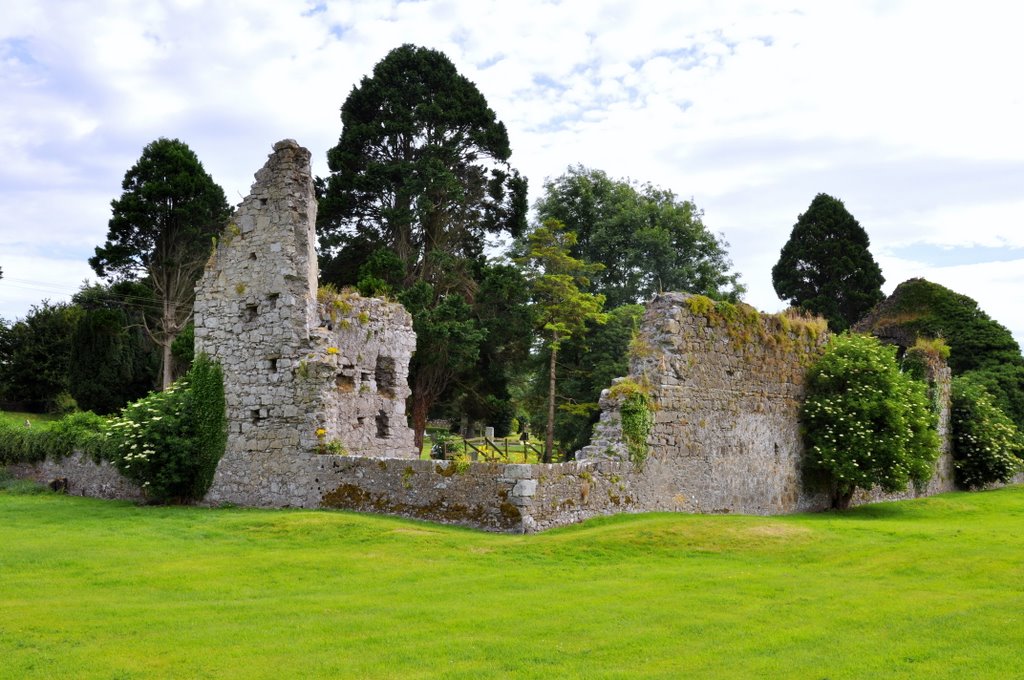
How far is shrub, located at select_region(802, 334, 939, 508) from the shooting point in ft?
58.4

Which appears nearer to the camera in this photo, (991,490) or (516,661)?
(516,661)

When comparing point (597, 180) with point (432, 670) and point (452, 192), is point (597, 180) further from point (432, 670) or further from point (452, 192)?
point (432, 670)

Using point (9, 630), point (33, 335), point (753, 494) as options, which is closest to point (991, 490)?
point (753, 494)

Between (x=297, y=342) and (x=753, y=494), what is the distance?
9.28 meters

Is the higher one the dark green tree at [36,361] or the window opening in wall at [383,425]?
the dark green tree at [36,361]

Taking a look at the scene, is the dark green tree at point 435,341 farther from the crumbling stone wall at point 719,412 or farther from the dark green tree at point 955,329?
the crumbling stone wall at point 719,412

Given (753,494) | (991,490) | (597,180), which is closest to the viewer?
(753,494)

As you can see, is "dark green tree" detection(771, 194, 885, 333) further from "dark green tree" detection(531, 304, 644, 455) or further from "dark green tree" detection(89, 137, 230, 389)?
"dark green tree" detection(89, 137, 230, 389)

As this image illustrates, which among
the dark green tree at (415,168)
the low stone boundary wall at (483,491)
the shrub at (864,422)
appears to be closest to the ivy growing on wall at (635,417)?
the low stone boundary wall at (483,491)

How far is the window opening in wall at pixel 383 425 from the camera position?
61.6 feet

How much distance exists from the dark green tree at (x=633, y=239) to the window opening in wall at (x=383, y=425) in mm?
25684

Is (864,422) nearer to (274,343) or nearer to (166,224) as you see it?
(274,343)

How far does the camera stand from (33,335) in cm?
4031

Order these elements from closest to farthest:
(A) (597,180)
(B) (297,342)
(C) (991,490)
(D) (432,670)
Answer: (D) (432,670)
(B) (297,342)
(C) (991,490)
(A) (597,180)
